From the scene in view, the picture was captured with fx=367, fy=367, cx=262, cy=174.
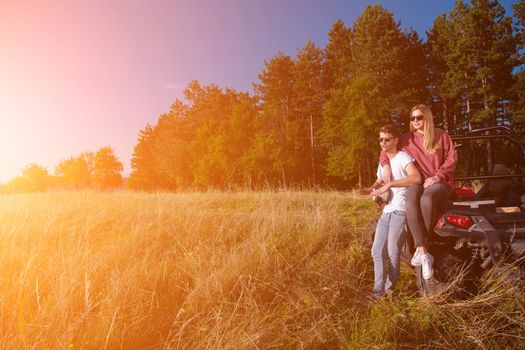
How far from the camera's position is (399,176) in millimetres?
4176

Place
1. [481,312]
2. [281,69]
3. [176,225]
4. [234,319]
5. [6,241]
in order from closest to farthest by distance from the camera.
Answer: [234,319] < [481,312] < [6,241] < [176,225] < [281,69]

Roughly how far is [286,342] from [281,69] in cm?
3726

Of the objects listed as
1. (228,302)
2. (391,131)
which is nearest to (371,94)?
(391,131)

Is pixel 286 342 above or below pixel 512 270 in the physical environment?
below

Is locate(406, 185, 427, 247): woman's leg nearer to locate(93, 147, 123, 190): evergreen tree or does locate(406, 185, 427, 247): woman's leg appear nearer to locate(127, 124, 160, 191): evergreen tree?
locate(127, 124, 160, 191): evergreen tree

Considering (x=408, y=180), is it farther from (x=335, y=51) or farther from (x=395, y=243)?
(x=335, y=51)

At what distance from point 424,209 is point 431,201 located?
4.4 inches

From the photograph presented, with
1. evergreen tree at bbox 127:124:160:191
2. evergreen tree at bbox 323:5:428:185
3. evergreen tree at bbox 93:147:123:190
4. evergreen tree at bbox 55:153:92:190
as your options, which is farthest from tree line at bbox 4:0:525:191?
evergreen tree at bbox 55:153:92:190

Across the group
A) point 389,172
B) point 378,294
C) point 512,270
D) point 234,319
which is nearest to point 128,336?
point 234,319

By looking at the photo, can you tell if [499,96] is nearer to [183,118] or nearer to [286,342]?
[286,342]

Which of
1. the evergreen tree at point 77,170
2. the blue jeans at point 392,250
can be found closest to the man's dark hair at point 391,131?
the blue jeans at point 392,250

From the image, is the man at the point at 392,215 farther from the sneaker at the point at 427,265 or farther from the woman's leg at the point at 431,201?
the sneaker at the point at 427,265

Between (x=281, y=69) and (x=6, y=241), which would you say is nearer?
(x=6, y=241)

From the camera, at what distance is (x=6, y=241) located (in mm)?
5898
